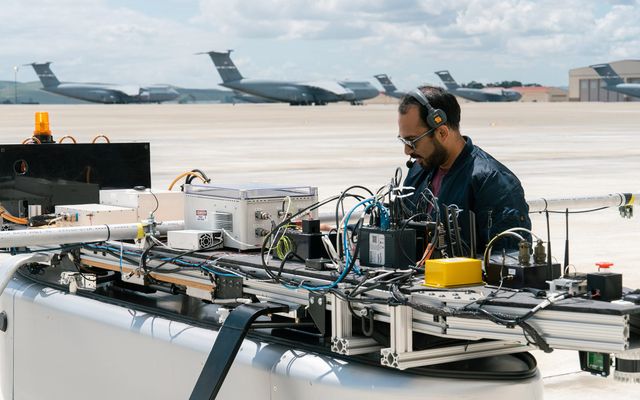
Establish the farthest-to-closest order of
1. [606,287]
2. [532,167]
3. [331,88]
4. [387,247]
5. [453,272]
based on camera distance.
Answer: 1. [331,88]
2. [532,167]
3. [387,247]
4. [453,272]
5. [606,287]

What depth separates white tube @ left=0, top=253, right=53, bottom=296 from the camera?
5711mm

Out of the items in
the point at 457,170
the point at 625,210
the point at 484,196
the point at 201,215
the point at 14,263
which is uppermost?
the point at 457,170

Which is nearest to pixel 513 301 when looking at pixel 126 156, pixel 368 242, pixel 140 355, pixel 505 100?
pixel 368 242

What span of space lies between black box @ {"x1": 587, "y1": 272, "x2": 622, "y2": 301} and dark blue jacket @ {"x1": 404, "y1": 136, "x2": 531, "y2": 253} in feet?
3.03

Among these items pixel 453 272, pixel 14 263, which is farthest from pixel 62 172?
pixel 453 272

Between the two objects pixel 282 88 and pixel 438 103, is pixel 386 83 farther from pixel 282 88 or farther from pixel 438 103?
pixel 438 103

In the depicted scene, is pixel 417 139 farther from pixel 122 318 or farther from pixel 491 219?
pixel 122 318

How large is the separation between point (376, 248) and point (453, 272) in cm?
50

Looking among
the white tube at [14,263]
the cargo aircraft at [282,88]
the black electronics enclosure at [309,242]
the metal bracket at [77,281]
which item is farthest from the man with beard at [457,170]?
the cargo aircraft at [282,88]

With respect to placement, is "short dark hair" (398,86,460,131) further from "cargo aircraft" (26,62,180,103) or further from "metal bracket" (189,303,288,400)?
"cargo aircraft" (26,62,180,103)

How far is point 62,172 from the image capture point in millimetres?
6746

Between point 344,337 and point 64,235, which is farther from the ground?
point 64,235

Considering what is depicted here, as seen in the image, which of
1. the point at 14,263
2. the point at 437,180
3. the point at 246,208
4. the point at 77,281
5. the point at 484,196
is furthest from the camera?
the point at 14,263

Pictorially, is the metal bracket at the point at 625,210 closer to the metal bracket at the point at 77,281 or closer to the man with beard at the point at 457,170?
the man with beard at the point at 457,170
